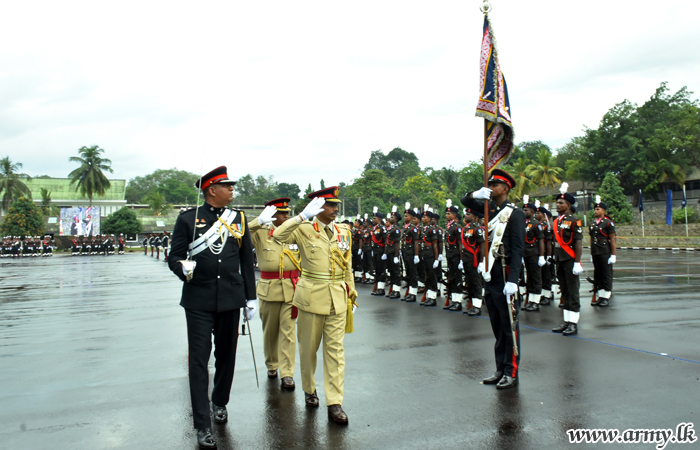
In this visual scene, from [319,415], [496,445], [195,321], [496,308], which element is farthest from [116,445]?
[496,308]

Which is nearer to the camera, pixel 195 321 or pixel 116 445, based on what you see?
pixel 116 445

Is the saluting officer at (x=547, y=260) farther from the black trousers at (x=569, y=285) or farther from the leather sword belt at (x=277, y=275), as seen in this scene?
the leather sword belt at (x=277, y=275)

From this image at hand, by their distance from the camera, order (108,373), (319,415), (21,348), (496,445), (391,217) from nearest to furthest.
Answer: (496,445) → (319,415) → (108,373) → (21,348) → (391,217)

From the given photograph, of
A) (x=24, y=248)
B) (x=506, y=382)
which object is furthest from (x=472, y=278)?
(x=24, y=248)

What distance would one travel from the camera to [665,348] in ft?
20.2

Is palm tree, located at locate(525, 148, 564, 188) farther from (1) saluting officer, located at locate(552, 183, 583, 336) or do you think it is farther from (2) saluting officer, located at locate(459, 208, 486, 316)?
(1) saluting officer, located at locate(552, 183, 583, 336)

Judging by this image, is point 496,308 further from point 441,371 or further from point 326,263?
point 326,263

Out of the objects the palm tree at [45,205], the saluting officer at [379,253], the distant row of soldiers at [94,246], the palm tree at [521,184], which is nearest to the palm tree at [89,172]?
the palm tree at [45,205]

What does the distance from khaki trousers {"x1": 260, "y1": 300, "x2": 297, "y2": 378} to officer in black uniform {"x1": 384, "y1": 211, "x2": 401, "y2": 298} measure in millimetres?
6611

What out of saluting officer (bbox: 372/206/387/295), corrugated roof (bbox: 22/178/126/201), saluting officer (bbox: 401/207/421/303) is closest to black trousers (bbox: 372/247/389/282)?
saluting officer (bbox: 372/206/387/295)

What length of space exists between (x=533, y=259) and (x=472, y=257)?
128cm

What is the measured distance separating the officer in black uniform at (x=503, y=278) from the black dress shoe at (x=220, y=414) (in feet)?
8.27

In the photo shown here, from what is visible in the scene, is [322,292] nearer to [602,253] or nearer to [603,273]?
[603,273]

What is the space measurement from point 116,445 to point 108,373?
2.24 m
